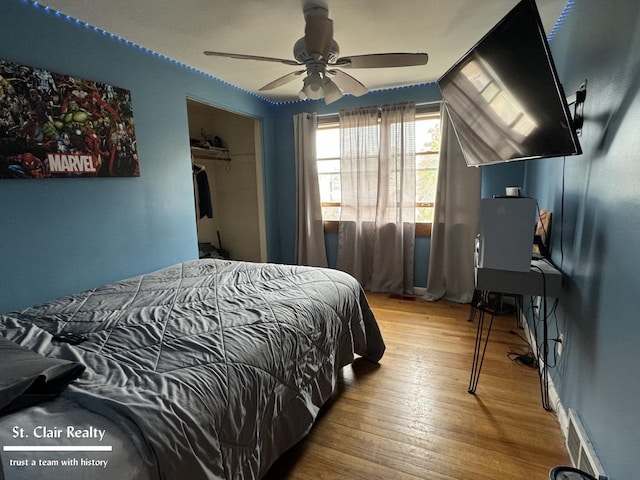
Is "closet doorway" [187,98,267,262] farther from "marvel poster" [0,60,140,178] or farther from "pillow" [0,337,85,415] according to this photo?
"pillow" [0,337,85,415]

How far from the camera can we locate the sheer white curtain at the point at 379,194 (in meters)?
3.65

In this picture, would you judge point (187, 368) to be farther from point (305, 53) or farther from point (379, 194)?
point (379, 194)

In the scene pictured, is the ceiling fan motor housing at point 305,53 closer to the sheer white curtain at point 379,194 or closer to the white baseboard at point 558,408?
the sheer white curtain at point 379,194

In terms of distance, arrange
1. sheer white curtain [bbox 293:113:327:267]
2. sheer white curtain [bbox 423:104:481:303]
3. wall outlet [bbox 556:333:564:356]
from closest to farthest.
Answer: wall outlet [bbox 556:333:564:356] → sheer white curtain [bbox 423:104:481:303] → sheer white curtain [bbox 293:113:327:267]

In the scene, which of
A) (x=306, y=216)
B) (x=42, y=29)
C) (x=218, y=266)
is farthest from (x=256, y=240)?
(x=42, y=29)

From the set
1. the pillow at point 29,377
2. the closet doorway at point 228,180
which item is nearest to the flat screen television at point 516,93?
the pillow at point 29,377

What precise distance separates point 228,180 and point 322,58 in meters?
3.03

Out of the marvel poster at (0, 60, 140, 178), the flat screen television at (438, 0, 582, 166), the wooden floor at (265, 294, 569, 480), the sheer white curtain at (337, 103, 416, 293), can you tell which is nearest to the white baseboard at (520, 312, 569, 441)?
the wooden floor at (265, 294, 569, 480)

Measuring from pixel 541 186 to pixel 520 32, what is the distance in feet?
4.69

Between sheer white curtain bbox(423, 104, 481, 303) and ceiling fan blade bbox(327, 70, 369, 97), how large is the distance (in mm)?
1305

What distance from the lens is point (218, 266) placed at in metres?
2.56

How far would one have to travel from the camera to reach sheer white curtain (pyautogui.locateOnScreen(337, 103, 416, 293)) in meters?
3.65

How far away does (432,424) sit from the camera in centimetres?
174

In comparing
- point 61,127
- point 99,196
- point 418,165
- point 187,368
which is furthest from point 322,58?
point 418,165
